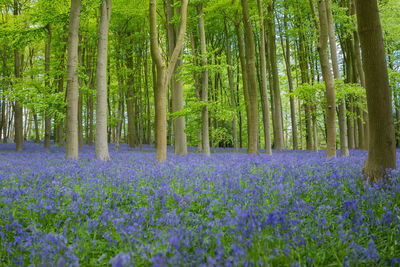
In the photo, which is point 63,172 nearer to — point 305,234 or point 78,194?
point 78,194

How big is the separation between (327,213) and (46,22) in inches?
519

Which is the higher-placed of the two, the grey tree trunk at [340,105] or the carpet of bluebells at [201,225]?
the grey tree trunk at [340,105]

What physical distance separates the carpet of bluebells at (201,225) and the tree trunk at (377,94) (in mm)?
373

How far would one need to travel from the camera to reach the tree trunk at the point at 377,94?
4719 millimetres

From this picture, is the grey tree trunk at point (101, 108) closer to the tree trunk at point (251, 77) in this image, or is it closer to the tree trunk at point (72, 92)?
the tree trunk at point (72, 92)

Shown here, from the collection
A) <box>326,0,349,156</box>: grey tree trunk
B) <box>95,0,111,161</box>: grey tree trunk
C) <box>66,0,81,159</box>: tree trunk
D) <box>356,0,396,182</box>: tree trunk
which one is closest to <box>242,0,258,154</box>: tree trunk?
<box>326,0,349,156</box>: grey tree trunk

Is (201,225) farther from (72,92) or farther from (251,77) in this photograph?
(251,77)

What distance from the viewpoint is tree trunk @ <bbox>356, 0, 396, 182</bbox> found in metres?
4.72

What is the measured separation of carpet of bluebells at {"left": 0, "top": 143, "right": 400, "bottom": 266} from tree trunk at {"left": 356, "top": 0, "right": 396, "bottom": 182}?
1.22 feet

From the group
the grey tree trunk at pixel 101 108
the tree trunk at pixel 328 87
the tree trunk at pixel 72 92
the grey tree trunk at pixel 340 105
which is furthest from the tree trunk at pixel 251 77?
the tree trunk at pixel 72 92

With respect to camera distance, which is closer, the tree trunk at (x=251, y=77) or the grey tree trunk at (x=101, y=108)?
the grey tree trunk at (x=101, y=108)

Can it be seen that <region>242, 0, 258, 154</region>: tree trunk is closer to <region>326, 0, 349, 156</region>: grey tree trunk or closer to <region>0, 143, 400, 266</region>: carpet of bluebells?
<region>326, 0, 349, 156</region>: grey tree trunk

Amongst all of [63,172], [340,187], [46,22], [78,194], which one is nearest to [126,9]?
[46,22]

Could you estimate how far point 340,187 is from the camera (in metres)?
4.08
